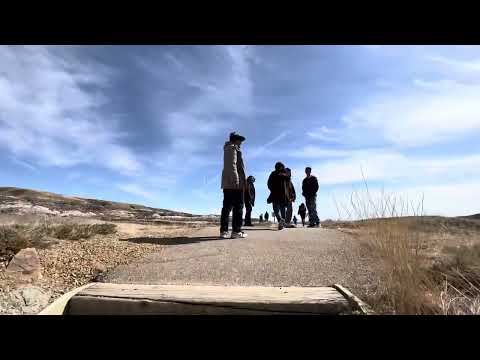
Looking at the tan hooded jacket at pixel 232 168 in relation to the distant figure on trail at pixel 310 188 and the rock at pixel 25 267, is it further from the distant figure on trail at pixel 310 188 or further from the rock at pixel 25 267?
the distant figure on trail at pixel 310 188

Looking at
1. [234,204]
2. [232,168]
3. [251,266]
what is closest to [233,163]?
[232,168]

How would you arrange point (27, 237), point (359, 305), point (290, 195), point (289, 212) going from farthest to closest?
1. point (289, 212)
2. point (290, 195)
3. point (27, 237)
4. point (359, 305)

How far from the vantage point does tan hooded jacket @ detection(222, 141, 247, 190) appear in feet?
25.7

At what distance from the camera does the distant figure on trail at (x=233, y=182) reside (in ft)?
25.7

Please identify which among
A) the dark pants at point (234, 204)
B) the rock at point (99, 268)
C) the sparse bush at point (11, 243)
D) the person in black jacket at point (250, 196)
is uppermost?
the person in black jacket at point (250, 196)

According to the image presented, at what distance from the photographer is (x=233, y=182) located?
7809mm

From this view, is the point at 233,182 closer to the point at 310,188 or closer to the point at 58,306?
the point at 58,306

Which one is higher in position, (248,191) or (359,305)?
(248,191)

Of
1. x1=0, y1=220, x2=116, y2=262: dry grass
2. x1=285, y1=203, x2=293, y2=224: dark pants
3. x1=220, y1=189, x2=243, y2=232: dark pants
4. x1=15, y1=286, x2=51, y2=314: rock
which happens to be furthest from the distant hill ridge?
x1=15, y1=286, x2=51, y2=314: rock

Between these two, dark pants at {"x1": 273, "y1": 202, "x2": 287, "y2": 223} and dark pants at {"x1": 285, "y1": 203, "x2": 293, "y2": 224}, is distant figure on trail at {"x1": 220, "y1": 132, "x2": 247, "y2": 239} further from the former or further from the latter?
dark pants at {"x1": 285, "y1": 203, "x2": 293, "y2": 224}

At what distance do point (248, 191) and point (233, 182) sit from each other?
17.1 feet

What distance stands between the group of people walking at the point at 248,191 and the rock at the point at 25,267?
13.3 ft

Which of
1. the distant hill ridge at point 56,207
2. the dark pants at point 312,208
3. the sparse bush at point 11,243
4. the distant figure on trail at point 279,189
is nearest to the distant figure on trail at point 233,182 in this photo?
the distant figure on trail at point 279,189
